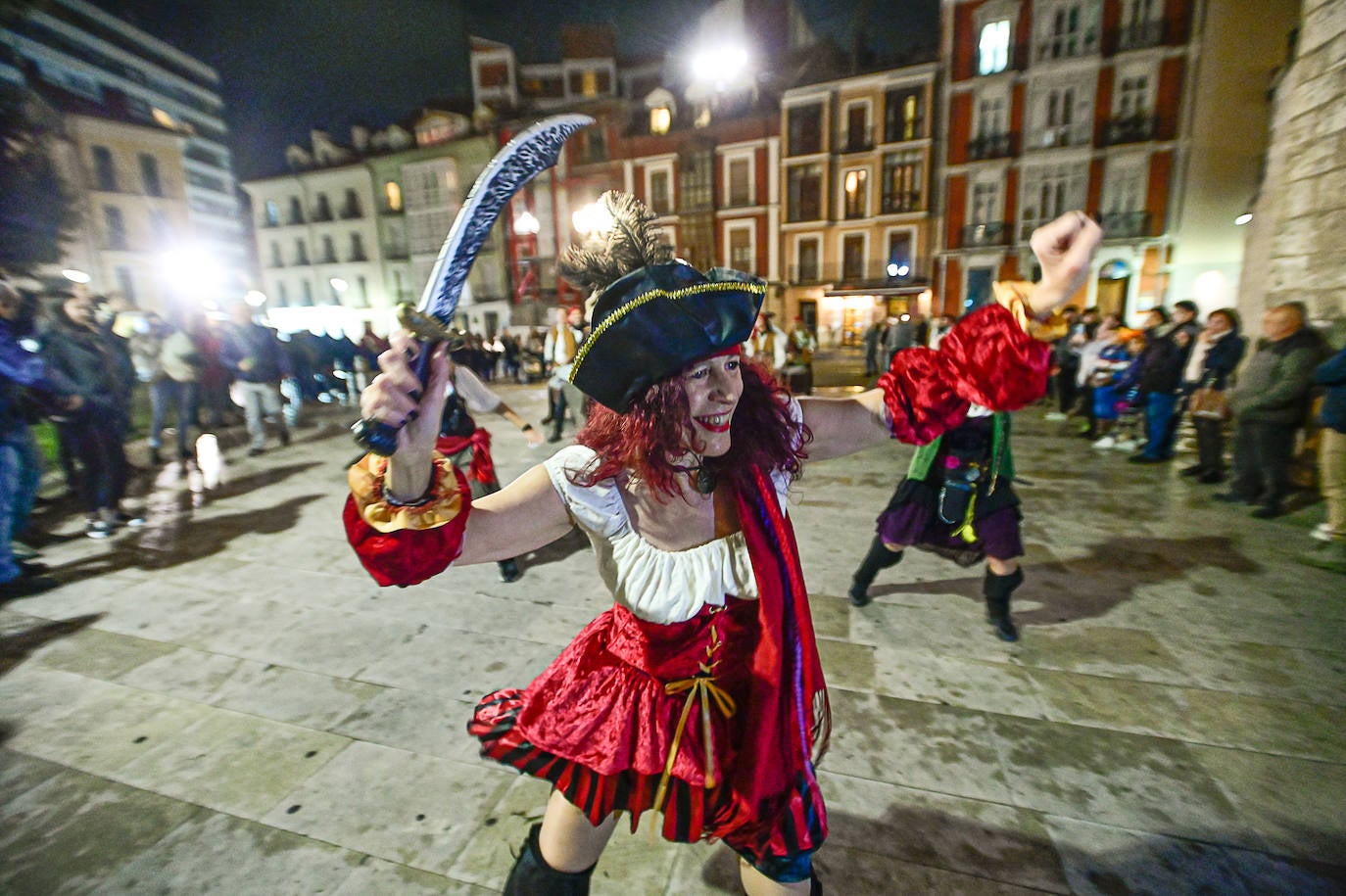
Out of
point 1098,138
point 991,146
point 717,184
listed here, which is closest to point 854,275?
point 991,146

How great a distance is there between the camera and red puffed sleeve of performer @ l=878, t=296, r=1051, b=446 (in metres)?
1.39

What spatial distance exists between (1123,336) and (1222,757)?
7.24 meters

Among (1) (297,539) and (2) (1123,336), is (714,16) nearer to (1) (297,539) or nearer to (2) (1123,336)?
(2) (1123,336)

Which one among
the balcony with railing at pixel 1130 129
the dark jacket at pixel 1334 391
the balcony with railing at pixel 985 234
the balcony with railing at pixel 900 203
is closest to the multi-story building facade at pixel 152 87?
the balcony with railing at pixel 900 203

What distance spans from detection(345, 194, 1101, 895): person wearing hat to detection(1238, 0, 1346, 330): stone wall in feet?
20.7

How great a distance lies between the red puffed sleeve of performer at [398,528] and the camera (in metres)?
1.13

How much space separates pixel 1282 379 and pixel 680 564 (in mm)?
6243

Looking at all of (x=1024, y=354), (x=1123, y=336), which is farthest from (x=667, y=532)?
(x=1123, y=336)

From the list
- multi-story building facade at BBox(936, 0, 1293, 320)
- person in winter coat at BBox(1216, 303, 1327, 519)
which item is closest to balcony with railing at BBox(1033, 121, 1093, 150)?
multi-story building facade at BBox(936, 0, 1293, 320)

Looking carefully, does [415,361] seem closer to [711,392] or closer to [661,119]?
[711,392]

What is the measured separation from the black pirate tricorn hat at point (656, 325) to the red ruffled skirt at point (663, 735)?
58cm

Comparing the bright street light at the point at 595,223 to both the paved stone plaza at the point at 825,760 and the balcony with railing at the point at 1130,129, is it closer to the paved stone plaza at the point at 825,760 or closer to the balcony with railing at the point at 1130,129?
the paved stone plaza at the point at 825,760

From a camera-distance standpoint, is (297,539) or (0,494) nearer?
(0,494)

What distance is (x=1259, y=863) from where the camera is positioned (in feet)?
6.20
